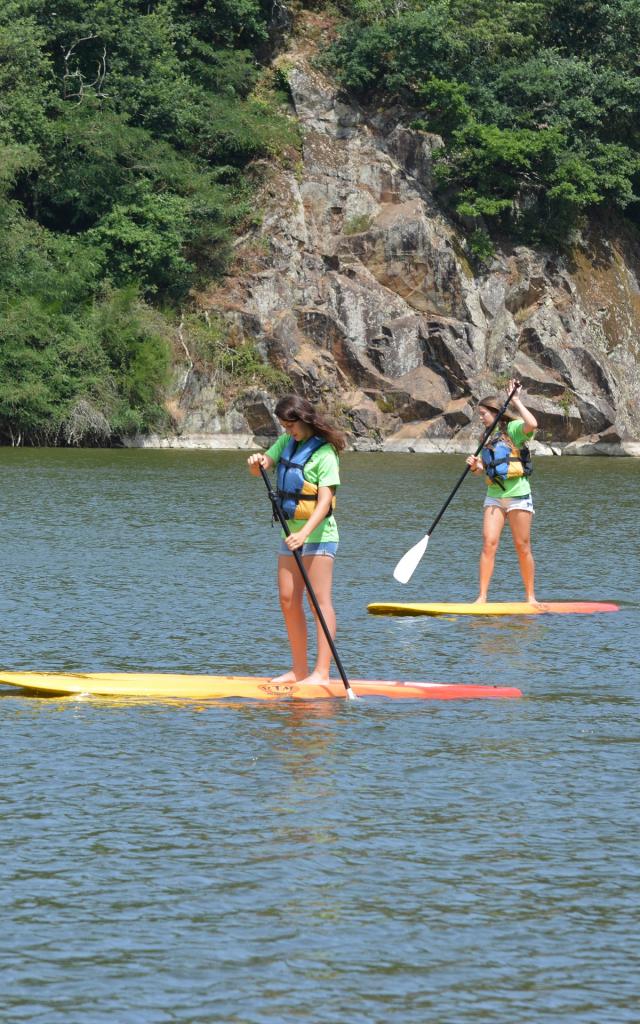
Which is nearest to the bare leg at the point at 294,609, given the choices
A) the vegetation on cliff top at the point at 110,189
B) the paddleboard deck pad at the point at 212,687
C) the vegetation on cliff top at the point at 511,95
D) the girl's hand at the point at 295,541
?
the paddleboard deck pad at the point at 212,687

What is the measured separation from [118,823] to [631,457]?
50480mm

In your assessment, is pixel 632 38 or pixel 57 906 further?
pixel 632 38

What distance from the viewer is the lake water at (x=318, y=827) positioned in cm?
566

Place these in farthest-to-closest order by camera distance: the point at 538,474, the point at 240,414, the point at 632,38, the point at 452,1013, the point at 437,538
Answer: the point at 632,38 → the point at 240,414 → the point at 538,474 → the point at 437,538 → the point at 452,1013

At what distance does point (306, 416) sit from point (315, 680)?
1.96m

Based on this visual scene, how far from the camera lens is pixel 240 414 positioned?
5512 centimetres

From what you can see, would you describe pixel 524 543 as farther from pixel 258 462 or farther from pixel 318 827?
pixel 318 827

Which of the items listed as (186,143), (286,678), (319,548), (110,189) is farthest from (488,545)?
(186,143)

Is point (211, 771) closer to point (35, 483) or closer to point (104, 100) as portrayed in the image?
point (35, 483)

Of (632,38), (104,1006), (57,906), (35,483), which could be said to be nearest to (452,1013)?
(104,1006)

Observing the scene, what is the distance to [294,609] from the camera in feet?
Answer: 35.3

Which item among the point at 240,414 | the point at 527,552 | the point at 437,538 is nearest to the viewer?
the point at 527,552

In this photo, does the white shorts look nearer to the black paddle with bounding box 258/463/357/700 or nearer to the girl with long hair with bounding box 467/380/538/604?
the girl with long hair with bounding box 467/380/538/604

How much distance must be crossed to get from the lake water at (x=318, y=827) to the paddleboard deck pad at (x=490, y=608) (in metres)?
0.16
